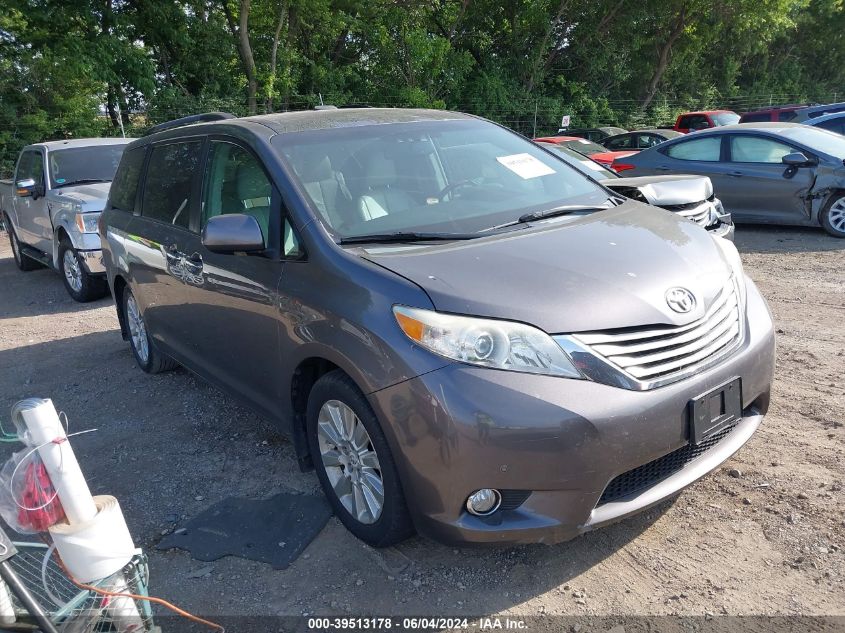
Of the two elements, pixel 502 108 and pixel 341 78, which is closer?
pixel 341 78

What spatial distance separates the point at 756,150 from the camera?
9.27m

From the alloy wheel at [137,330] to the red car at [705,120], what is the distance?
14.5m

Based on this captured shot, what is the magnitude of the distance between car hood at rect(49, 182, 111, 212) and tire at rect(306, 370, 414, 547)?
5.79 m

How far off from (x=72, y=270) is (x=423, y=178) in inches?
240

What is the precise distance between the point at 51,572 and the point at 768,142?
9.41m

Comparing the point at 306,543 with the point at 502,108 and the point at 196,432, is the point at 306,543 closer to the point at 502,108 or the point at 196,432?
the point at 196,432

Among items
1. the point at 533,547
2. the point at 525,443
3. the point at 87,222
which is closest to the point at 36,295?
the point at 87,222

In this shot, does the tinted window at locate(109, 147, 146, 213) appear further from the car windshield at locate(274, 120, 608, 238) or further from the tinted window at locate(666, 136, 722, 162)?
the tinted window at locate(666, 136, 722, 162)

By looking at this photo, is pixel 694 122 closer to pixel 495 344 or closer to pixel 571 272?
pixel 571 272

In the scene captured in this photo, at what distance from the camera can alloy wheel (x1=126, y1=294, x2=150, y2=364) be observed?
17.8 ft

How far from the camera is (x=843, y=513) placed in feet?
9.86

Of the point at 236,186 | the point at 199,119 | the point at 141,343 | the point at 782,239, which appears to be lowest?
the point at 782,239

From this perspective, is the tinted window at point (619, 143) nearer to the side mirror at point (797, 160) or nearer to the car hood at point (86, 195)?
the side mirror at point (797, 160)

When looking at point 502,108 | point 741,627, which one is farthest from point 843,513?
point 502,108
